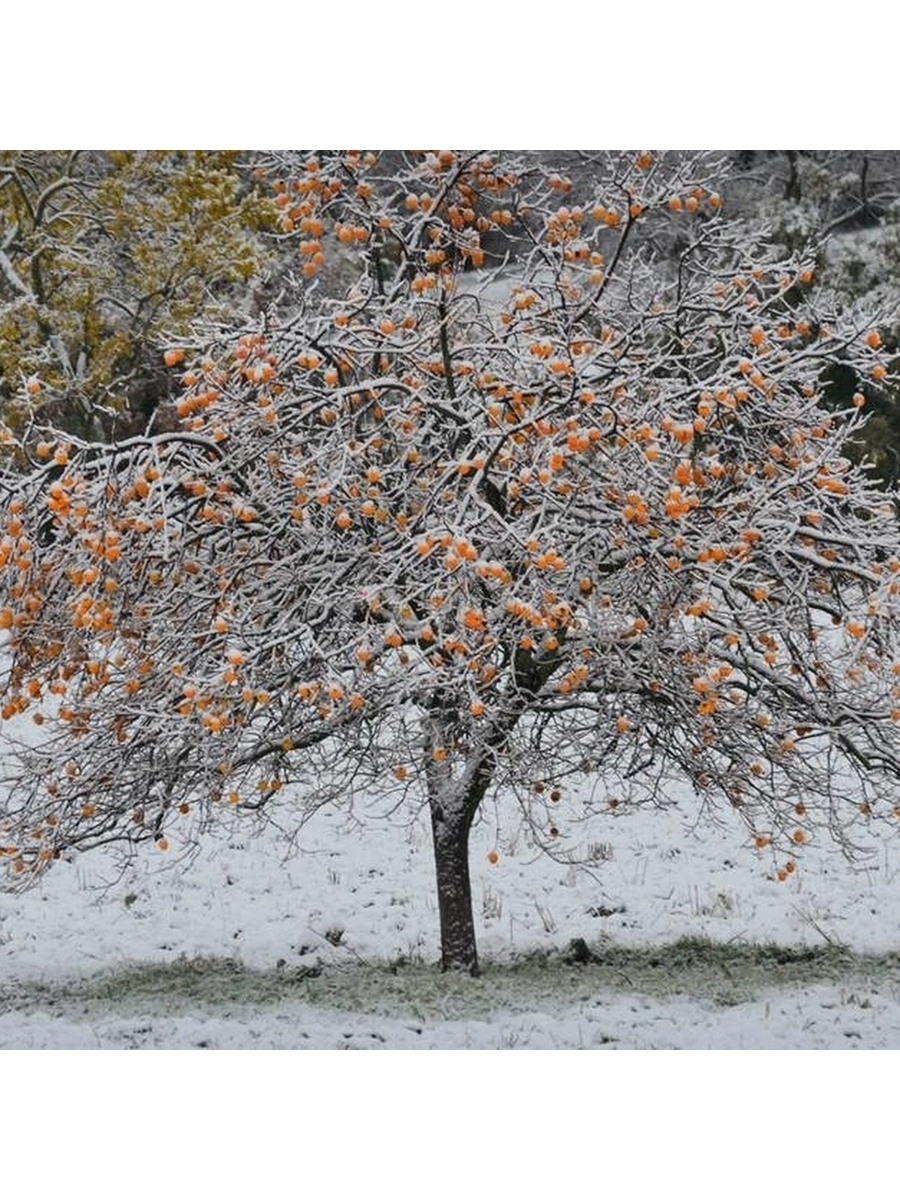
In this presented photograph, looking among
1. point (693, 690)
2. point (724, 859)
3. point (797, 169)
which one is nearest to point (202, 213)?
point (797, 169)

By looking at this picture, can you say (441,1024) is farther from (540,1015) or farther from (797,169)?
(797,169)

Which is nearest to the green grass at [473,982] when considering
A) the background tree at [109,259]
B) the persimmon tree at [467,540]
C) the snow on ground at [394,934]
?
the snow on ground at [394,934]

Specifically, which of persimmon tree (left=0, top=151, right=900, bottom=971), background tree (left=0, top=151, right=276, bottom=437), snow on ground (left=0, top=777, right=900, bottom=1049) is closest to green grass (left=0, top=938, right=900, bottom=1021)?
snow on ground (left=0, top=777, right=900, bottom=1049)

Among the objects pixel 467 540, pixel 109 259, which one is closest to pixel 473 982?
pixel 467 540

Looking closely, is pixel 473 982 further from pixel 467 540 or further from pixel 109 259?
pixel 109 259

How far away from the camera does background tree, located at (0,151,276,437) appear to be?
4785 mm

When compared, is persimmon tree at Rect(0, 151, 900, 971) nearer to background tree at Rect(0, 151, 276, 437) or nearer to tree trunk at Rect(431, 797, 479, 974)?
tree trunk at Rect(431, 797, 479, 974)

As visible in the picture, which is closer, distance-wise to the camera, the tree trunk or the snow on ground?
the snow on ground

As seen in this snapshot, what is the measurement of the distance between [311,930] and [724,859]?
1.35 m

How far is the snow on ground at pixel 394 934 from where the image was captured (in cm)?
431

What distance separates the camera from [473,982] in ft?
14.7

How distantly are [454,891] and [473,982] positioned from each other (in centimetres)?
30

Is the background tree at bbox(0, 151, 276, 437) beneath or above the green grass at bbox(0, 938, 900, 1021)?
above

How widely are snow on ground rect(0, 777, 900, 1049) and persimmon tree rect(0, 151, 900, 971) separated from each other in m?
0.28
